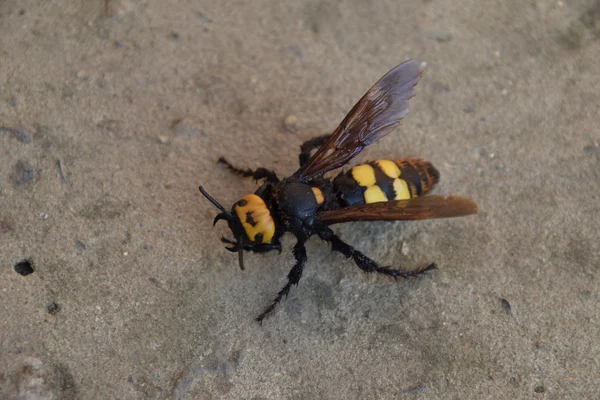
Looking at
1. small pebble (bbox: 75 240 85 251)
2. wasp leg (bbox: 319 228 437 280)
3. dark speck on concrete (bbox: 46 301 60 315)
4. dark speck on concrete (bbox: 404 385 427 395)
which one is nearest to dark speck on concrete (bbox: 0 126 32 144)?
small pebble (bbox: 75 240 85 251)

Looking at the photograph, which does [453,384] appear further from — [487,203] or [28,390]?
[28,390]

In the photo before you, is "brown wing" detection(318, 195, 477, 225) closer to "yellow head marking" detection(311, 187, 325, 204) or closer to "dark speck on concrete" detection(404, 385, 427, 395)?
"yellow head marking" detection(311, 187, 325, 204)

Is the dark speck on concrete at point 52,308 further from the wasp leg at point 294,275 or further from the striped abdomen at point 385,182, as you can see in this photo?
the striped abdomen at point 385,182

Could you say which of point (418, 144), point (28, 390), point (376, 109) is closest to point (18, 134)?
point (28, 390)

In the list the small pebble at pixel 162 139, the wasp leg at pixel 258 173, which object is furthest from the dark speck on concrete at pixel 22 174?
the wasp leg at pixel 258 173

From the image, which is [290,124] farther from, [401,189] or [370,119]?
[401,189]

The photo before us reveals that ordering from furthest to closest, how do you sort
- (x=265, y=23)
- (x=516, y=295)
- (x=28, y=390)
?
(x=265, y=23) < (x=516, y=295) < (x=28, y=390)
